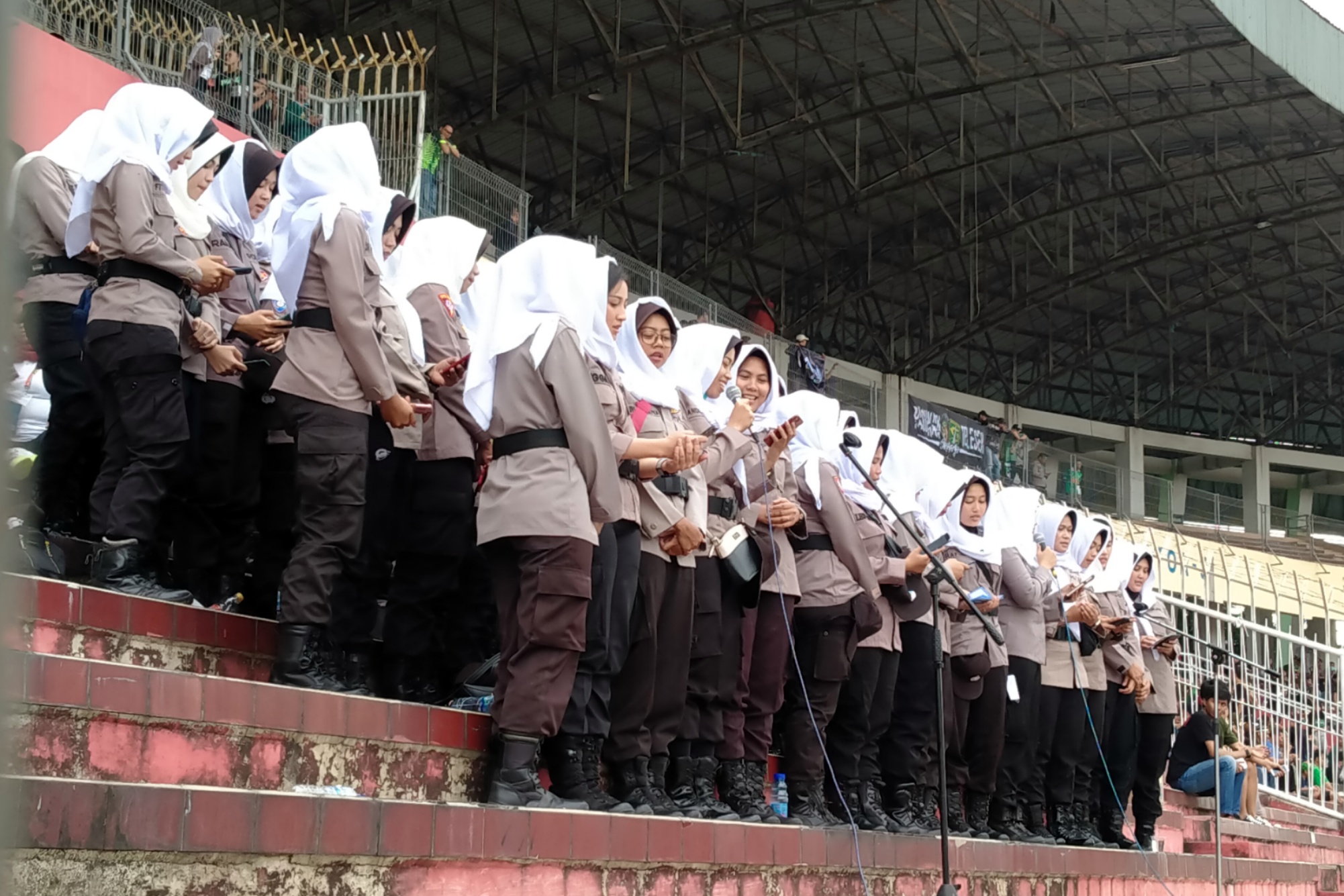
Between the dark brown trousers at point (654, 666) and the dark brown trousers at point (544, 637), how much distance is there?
1.53 ft

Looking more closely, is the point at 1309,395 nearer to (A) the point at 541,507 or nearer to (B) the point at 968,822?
(B) the point at 968,822

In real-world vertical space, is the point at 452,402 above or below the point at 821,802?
above

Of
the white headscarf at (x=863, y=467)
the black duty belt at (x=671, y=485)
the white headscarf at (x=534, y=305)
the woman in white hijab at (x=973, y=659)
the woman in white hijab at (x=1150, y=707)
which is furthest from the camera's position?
the woman in white hijab at (x=1150, y=707)

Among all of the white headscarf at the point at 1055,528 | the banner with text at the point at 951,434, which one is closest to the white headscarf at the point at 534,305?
the white headscarf at the point at 1055,528

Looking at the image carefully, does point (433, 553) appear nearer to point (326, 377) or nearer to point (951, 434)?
point (326, 377)

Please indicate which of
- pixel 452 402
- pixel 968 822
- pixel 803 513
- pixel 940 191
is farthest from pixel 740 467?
pixel 940 191

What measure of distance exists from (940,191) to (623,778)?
21633mm

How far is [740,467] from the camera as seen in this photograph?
5.15 m

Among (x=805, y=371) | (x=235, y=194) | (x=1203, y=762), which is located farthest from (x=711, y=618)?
(x=805, y=371)

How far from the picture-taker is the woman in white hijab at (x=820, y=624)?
17.5 feet

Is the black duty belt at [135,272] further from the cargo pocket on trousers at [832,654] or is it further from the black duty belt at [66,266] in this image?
the cargo pocket on trousers at [832,654]

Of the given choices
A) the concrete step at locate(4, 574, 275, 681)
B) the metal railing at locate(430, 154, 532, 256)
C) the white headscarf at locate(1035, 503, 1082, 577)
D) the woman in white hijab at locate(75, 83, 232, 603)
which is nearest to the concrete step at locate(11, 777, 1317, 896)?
the concrete step at locate(4, 574, 275, 681)

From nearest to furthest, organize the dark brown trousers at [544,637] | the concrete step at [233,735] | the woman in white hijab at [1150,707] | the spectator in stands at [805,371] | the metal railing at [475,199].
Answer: the concrete step at [233,735] < the dark brown trousers at [544,637] < the woman in white hijab at [1150,707] < the metal railing at [475,199] < the spectator in stands at [805,371]

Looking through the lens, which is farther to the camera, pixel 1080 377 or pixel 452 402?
pixel 1080 377
